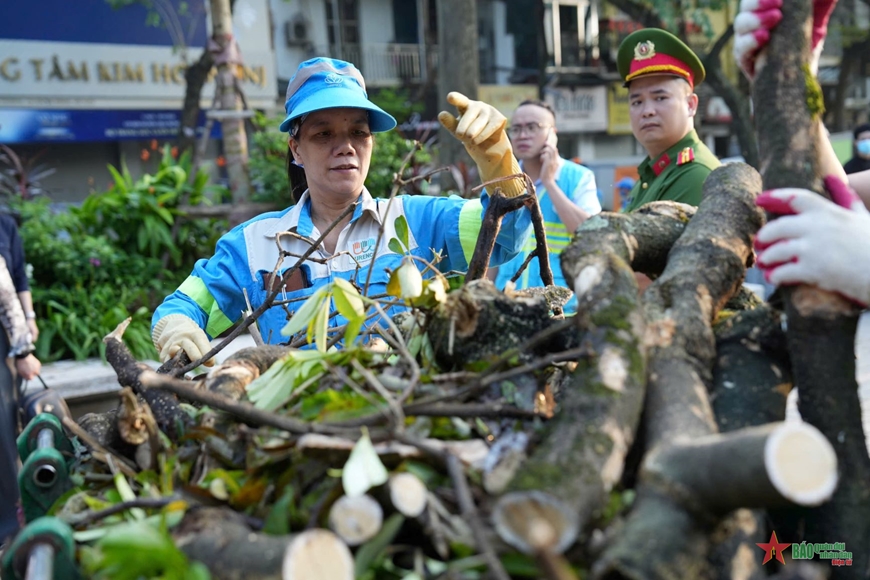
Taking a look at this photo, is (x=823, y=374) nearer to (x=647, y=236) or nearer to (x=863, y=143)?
(x=647, y=236)

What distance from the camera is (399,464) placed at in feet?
4.19

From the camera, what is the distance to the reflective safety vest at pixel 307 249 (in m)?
2.70

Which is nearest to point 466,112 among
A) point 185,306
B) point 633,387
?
point 185,306

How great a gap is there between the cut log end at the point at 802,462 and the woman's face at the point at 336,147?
1925 millimetres

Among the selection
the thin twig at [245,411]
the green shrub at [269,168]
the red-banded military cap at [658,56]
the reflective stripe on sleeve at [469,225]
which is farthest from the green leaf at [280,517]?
the green shrub at [269,168]

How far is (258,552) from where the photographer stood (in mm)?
1112

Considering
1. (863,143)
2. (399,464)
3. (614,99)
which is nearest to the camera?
(399,464)

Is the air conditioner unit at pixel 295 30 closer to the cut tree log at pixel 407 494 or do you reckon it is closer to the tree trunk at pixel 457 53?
the tree trunk at pixel 457 53

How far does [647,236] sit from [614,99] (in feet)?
71.8

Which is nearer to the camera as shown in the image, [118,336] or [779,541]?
[779,541]

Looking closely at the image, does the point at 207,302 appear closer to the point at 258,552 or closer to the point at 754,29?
the point at 258,552

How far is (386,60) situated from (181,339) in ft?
61.5

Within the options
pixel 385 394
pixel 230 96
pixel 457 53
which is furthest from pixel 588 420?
pixel 230 96

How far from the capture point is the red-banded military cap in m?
3.58
